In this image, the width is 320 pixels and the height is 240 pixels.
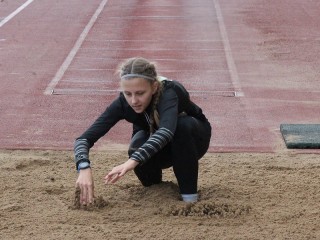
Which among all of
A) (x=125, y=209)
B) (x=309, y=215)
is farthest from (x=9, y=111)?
(x=309, y=215)

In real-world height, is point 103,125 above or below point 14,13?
above

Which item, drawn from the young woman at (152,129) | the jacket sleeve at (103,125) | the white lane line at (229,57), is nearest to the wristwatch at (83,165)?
the young woman at (152,129)

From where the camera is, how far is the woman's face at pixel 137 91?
4461 millimetres

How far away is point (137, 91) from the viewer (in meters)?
4.47

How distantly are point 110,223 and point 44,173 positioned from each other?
127 centimetres

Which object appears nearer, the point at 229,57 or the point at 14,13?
the point at 229,57

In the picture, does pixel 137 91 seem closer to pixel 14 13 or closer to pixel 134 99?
pixel 134 99

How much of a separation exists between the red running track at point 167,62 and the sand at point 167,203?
0.59m

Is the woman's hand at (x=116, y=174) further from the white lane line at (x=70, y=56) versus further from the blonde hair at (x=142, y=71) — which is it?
the white lane line at (x=70, y=56)

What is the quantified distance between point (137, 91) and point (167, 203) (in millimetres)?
830

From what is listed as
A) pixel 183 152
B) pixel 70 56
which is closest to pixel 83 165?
pixel 183 152

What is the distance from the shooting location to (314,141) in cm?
646

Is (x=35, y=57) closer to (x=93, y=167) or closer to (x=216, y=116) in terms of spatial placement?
(x=216, y=116)

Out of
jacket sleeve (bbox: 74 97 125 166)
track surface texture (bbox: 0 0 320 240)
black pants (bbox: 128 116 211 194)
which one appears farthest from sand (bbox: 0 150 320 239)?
jacket sleeve (bbox: 74 97 125 166)
